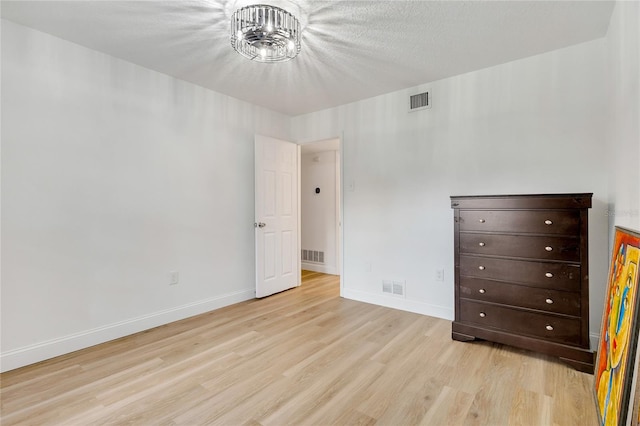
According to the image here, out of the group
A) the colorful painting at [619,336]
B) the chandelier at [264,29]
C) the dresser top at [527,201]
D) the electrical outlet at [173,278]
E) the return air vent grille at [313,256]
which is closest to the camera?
the colorful painting at [619,336]

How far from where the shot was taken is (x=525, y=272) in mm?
2346

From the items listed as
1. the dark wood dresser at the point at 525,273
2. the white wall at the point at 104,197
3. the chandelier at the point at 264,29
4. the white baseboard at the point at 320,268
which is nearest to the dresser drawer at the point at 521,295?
the dark wood dresser at the point at 525,273

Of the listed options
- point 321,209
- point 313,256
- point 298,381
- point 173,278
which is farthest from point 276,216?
point 298,381

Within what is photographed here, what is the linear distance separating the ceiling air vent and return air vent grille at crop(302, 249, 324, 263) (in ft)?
10.2

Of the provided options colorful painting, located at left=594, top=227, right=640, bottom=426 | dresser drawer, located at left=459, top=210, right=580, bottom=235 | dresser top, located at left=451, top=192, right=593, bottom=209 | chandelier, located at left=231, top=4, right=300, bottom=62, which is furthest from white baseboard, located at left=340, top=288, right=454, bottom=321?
chandelier, located at left=231, top=4, right=300, bottom=62

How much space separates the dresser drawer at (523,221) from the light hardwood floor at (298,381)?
0.96m

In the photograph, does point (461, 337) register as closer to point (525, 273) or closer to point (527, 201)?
point (525, 273)

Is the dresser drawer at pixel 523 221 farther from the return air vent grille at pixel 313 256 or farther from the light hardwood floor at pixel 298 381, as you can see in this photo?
the return air vent grille at pixel 313 256

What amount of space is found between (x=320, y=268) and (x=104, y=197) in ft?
12.2

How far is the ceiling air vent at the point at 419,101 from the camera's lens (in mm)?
3281

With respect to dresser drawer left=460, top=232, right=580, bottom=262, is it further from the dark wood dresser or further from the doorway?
the doorway

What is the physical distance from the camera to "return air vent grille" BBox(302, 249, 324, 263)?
569cm

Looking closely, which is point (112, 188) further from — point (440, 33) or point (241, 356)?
point (440, 33)

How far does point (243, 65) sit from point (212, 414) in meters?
2.71
